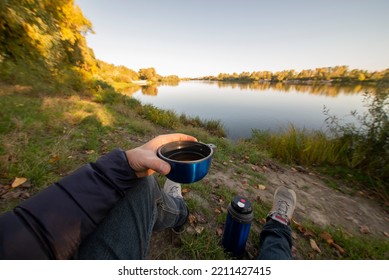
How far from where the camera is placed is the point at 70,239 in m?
0.80

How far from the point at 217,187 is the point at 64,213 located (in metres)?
2.19

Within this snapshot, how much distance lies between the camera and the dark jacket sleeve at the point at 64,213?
699mm

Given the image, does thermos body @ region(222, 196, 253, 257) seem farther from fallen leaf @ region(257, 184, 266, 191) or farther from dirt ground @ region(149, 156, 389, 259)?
fallen leaf @ region(257, 184, 266, 191)

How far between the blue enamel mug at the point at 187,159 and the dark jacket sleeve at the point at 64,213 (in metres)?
0.27

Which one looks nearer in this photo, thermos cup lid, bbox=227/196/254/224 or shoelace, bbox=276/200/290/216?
thermos cup lid, bbox=227/196/254/224

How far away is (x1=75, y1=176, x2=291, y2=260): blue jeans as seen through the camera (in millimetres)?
1004

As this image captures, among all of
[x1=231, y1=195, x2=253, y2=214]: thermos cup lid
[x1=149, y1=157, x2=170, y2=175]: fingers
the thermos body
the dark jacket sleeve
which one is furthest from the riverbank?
[x1=149, y1=157, x2=170, y2=175]: fingers

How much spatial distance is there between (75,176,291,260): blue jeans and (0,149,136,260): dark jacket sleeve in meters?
0.17

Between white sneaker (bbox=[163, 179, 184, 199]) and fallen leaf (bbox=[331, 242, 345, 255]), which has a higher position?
white sneaker (bbox=[163, 179, 184, 199])

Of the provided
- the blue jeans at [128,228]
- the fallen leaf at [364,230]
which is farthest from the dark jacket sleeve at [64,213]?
the fallen leaf at [364,230]

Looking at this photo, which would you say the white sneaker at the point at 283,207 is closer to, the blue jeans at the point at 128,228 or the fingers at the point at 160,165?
the blue jeans at the point at 128,228

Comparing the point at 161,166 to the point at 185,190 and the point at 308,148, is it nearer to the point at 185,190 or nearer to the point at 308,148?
the point at 185,190
